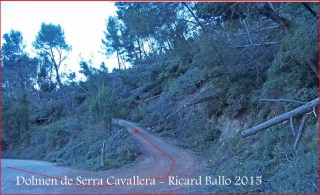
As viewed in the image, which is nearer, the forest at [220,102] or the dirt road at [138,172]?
the dirt road at [138,172]

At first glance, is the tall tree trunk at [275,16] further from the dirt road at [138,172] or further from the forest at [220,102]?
the dirt road at [138,172]

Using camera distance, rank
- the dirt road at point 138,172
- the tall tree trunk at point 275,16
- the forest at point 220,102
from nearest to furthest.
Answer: the dirt road at point 138,172 → the forest at point 220,102 → the tall tree trunk at point 275,16

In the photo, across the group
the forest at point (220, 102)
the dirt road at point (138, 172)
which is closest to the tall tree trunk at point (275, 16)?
the forest at point (220, 102)

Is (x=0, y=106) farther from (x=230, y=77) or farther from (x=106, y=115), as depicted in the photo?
(x=230, y=77)

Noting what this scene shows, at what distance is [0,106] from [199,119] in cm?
1133

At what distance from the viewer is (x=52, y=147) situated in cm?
2112

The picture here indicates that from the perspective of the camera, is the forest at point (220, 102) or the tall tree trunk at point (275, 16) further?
the tall tree trunk at point (275, 16)

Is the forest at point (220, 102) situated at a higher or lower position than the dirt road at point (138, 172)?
higher

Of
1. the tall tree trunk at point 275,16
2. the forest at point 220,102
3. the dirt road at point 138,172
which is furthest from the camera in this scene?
the tall tree trunk at point 275,16

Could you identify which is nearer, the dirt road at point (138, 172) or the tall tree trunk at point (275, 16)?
the dirt road at point (138, 172)

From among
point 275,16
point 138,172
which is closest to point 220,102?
point 275,16

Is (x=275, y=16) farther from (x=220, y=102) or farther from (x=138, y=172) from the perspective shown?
(x=138, y=172)

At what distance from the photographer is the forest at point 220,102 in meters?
8.67

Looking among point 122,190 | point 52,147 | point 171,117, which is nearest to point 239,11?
point 122,190
